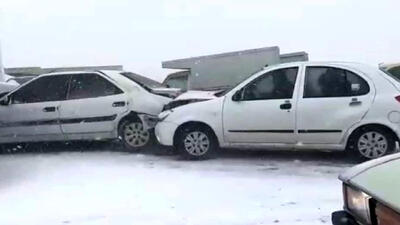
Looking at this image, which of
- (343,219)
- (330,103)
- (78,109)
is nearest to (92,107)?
(78,109)

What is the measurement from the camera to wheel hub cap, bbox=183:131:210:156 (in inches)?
349

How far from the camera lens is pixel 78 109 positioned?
9773mm

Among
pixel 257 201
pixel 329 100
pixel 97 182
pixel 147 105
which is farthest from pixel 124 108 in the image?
pixel 257 201

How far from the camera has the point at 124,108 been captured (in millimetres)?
9672

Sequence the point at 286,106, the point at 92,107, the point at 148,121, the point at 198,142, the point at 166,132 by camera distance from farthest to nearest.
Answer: the point at 92,107, the point at 148,121, the point at 166,132, the point at 198,142, the point at 286,106

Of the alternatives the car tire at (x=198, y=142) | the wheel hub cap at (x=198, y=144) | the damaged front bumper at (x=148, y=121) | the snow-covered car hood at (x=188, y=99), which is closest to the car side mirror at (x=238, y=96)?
the snow-covered car hood at (x=188, y=99)

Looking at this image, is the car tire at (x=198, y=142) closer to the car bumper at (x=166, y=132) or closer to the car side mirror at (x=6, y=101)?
the car bumper at (x=166, y=132)

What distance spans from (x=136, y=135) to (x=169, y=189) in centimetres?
277

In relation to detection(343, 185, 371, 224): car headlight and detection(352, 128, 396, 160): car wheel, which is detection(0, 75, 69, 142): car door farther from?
detection(343, 185, 371, 224): car headlight

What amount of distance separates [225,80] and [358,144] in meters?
4.83

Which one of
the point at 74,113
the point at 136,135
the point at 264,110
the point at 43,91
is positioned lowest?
the point at 136,135

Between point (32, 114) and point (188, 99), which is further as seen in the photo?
point (32, 114)

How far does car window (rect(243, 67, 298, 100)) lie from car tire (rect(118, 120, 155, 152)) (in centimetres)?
180

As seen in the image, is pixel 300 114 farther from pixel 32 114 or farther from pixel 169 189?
pixel 32 114
